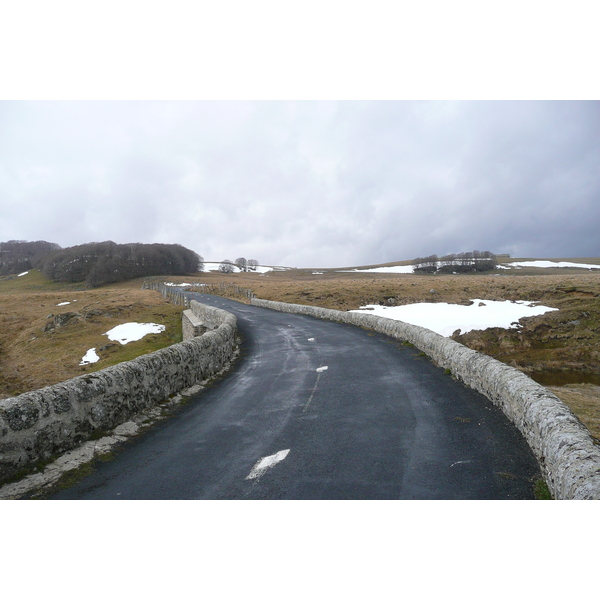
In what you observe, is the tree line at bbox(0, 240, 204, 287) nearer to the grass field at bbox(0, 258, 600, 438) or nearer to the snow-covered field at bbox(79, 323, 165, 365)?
the grass field at bbox(0, 258, 600, 438)

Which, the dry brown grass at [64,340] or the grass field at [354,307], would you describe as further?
the dry brown grass at [64,340]

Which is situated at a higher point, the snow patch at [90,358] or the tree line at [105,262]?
the tree line at [105,262]

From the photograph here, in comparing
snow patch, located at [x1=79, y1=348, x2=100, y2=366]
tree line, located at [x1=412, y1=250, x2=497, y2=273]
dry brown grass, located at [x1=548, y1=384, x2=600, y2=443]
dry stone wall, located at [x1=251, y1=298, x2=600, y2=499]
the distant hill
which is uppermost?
the distant hill

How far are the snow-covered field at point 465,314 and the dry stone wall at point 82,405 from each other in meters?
15.7

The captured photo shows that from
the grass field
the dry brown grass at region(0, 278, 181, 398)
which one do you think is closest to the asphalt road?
the grass field

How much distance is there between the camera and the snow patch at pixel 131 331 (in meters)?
28.6

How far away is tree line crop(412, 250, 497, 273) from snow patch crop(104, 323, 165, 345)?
95710 mm

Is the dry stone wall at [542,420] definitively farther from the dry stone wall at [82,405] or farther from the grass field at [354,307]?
the dry stone wall at [82,405]

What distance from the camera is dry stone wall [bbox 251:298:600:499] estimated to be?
370cm

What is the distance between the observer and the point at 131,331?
3059cm

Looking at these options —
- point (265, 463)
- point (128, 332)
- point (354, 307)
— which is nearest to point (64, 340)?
point (128, 332)

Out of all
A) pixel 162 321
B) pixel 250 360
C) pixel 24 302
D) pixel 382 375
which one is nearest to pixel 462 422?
pixel 382 375

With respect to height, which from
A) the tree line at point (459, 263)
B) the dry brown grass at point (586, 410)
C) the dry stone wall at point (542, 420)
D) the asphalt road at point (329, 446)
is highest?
the tree line at point (459, 263)

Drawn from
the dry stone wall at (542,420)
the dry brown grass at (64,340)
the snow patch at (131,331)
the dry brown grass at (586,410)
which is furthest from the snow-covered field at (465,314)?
the snow patch at (131,331)
